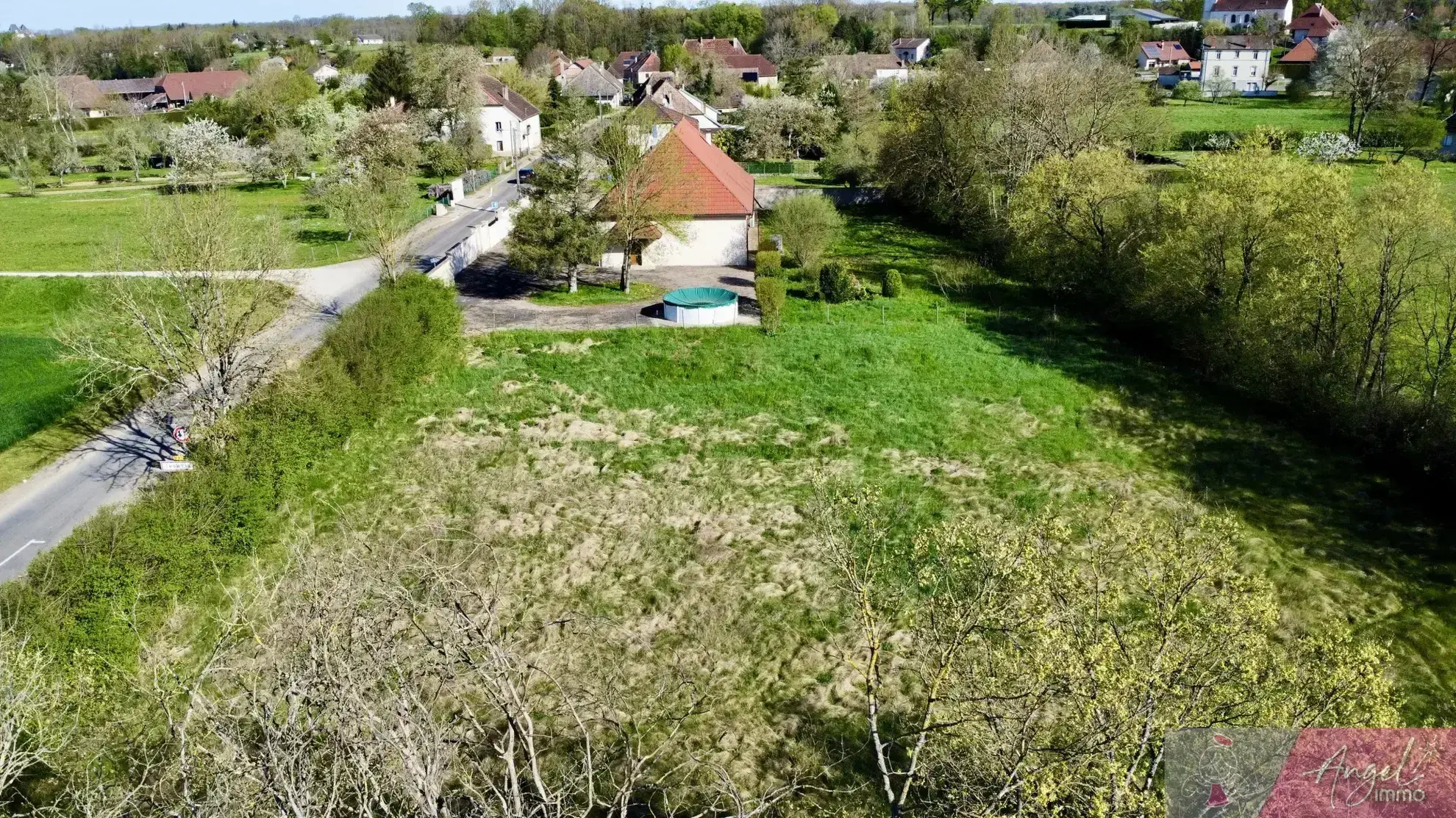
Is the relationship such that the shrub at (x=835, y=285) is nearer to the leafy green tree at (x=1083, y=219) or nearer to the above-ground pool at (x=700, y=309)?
the above-ground pool at (x=700, y=309)

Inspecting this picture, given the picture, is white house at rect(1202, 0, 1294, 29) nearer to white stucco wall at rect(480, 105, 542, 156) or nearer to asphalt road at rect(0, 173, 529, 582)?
white stucco wall at rect(480, 105, 542, 156)

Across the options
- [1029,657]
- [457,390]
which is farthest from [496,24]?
[1029,657]

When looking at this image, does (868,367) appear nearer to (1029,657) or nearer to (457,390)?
(457,390)

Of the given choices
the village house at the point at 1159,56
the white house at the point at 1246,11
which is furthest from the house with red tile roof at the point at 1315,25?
the village house at the point at 1159,56

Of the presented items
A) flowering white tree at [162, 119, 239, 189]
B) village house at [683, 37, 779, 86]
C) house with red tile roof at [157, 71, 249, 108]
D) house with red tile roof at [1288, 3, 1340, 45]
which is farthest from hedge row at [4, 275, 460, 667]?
house with red tile roof at [1288, 3, 1340, 45]

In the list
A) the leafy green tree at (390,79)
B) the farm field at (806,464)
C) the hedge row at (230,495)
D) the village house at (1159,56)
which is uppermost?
the village house at (1159,56)

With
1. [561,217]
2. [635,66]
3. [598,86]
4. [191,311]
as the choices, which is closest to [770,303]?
[561,217]
